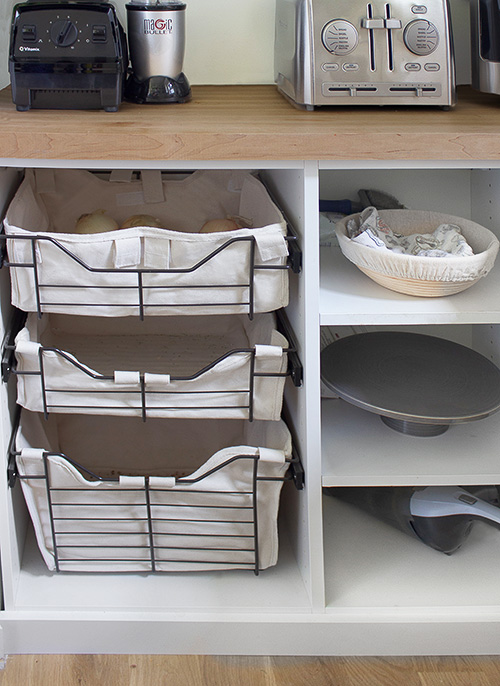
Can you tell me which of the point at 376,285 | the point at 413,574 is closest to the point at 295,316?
the point at 376,285

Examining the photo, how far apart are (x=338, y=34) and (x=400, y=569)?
97 centimetres

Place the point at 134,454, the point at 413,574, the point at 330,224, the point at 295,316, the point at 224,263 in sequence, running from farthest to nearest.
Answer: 1. the point at 134,454
2. the point at 330,224
3. the point at 413,574
4. the point at 295,316
5. the point at 224,263

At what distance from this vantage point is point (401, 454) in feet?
4.43

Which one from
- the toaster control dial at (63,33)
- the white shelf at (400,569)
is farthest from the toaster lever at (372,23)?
the white shelf at (400,569)

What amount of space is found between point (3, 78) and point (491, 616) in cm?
143

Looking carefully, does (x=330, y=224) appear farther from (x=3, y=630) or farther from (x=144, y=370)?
(x=3, y=630)

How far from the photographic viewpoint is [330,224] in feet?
5.22

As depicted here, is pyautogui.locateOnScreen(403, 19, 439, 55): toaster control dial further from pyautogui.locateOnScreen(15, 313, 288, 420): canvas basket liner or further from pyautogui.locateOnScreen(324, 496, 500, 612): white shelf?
pyautogui.locateOnScreen(324, 496, 500, 612): white shelf

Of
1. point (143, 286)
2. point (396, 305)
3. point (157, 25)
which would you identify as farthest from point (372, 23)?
point (143, 286)

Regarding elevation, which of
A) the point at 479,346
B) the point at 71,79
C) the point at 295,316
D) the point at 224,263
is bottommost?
the point at 479,346

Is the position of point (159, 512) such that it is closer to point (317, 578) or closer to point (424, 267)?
point (317, 578)

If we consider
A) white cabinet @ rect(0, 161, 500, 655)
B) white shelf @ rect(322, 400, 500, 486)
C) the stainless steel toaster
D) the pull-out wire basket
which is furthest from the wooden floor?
the stainless steel toaster

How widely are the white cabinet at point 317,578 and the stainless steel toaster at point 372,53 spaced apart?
0.14 metres

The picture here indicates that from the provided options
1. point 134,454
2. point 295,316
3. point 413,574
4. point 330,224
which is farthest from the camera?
point 134,454
